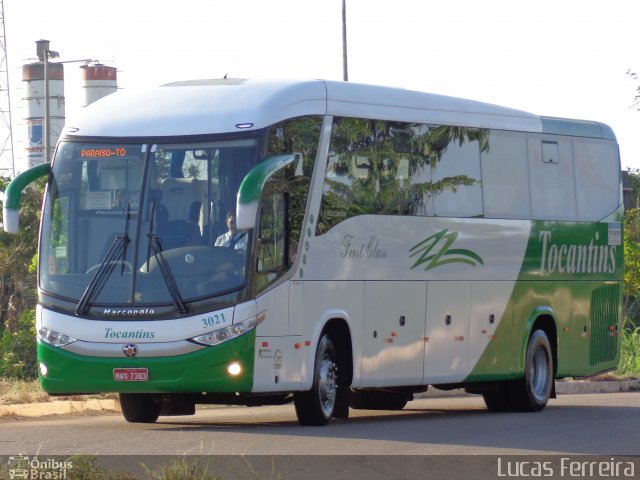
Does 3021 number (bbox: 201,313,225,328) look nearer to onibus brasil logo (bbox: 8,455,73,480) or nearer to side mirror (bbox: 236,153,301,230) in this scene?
side mirror (bbox: 236,153,301,230)

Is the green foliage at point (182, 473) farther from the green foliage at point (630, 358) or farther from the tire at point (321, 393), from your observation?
the green foliage at point (630, 358)

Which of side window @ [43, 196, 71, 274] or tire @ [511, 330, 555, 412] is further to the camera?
tire @ [511, 330, 555, 412]

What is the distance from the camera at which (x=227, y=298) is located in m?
14.4

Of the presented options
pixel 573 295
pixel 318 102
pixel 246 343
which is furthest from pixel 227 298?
pixel 573 295

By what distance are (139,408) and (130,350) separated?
1.92m

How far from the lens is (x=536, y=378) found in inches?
807

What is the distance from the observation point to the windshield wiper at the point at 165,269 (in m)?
14.4

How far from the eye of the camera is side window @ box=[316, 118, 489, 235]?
1617 centimetres

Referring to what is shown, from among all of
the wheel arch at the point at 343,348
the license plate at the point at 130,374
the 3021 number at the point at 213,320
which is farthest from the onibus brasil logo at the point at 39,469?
the wheel arch at the point at 343,348

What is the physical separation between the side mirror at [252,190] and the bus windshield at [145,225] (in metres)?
0.26

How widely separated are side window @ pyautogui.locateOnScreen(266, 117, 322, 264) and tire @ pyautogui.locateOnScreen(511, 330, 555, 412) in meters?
5.84

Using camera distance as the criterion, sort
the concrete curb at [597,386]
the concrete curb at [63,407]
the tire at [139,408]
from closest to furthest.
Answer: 1. the tire at [139,408]
2. the concrete curb at [63,407]
3. the concrete curb at [597,386]

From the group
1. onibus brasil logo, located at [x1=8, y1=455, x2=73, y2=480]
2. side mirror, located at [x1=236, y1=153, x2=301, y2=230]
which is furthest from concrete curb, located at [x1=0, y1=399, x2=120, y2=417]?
onibus brasil logo, located at [x1=8, y1=455, x2=73, y2=480]

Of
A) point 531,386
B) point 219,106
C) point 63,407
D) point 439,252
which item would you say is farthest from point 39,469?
point 531,386
